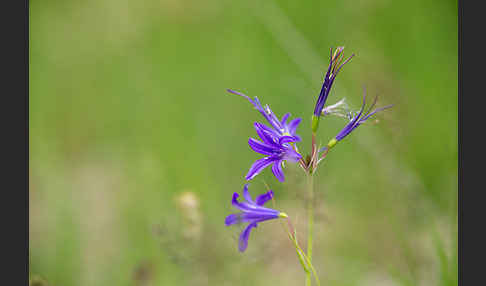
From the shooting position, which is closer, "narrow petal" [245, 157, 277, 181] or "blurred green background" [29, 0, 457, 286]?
Answer: "narrow petal" [245, 157, 277, 181]

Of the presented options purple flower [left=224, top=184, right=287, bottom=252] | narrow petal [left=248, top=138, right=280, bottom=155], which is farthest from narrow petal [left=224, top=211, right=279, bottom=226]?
narrow petal [left=248, top=138, right=280, bottom=155]

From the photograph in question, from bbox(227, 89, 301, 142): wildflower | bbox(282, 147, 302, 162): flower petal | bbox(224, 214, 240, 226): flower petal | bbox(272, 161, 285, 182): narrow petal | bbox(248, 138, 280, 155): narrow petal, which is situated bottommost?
bbox(224, 214, 240, 226): flower petal

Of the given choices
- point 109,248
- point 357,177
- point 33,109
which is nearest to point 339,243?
point 357,177

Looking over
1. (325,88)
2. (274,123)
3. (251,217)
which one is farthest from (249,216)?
(325,88)

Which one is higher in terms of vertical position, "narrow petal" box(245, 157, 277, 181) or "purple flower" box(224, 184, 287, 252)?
"narrow petal" box(245, 157, 277, 181)

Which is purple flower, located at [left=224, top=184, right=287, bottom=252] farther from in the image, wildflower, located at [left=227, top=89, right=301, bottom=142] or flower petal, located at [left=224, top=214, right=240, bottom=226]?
wildflower, located at [left=227, top=89, right=301, bottom=142]

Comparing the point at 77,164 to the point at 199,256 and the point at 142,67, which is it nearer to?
the point at 142,67

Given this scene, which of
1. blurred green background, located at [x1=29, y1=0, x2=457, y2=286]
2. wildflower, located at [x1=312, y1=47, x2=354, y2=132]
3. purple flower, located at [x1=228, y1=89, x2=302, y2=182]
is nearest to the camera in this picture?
purple flower, located at [x1=228, y1=89, x2=302, y2=182]

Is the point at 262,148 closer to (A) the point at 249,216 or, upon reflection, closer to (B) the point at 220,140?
(A) the point at 249,216

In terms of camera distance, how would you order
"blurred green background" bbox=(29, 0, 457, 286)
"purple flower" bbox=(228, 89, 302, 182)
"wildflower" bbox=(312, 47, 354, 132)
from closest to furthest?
"purple flower" bbox=(228, 89, 302, 182), "wildflower" bbox=(312, 47, 354, 132), "blurred green background" bbox=(29, 0, 457, 286)

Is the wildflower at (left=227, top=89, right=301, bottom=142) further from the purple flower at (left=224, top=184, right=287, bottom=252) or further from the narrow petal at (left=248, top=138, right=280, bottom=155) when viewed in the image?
the purple flower at (left=224, top=184, right=287, bottom=252)

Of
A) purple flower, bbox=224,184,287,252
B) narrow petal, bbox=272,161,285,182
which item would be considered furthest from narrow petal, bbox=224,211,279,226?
narrow petal, bbox=272,161,285,182
